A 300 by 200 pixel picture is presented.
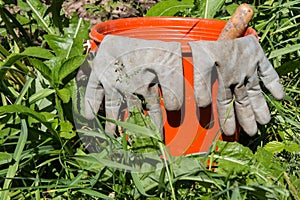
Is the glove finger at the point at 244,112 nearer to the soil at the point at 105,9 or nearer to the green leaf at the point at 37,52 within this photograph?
the green leaf at the point at 37,52

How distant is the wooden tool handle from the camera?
98.2 inches

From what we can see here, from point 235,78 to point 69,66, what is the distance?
0.65 metres

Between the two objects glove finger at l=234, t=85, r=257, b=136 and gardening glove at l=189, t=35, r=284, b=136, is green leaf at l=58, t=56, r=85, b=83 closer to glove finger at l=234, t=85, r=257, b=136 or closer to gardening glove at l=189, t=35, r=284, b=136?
gardening glove at l=189, t=35, r=284, b=136

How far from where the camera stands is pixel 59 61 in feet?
8.60

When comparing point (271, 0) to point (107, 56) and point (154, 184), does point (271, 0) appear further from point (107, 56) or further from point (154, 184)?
point (154, 184)

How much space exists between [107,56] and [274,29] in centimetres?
114

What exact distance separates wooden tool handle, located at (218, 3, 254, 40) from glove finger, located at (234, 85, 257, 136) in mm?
226

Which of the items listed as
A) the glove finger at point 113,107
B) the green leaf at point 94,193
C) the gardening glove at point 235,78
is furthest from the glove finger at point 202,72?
the green leaf at point 94,193

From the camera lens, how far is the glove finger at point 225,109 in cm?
238

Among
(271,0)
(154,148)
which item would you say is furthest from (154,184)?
(271,0)

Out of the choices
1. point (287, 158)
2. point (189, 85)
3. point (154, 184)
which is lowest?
point (287, 158)

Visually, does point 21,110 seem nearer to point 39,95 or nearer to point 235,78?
point 39,95

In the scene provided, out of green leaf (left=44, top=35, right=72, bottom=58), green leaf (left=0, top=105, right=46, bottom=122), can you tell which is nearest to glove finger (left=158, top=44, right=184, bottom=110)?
green leaf (left=0, top=105, right=46, bottom=122)

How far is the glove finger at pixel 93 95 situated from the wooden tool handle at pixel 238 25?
1.73ft
